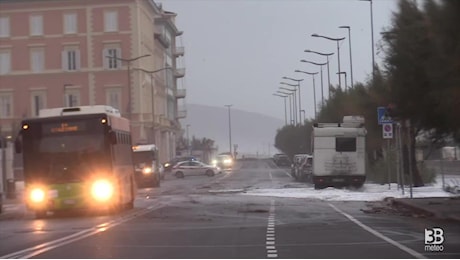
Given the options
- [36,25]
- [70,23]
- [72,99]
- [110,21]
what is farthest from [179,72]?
[72,99]

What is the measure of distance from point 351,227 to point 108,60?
2836 inches

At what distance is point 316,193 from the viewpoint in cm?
3772

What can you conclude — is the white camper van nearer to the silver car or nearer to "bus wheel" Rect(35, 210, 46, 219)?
"bus wheel" Rect(35, 210, 46, 219)

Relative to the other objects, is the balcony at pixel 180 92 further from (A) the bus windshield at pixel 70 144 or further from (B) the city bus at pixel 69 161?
(A) the bus windshield at pixel 70 144

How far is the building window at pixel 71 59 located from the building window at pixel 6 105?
6.71 meters

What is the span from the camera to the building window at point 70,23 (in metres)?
89.0

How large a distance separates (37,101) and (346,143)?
55780 mm

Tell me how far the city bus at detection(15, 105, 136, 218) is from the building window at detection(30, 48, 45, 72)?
215 ft

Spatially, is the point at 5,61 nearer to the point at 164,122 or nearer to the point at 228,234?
the point at 164,122

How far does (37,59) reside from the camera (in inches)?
3561

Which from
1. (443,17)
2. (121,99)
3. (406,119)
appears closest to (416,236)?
(443,17)

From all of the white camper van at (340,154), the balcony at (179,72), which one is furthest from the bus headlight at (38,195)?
the balcony at (179,72)

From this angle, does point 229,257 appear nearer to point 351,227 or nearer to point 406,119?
point 351,227

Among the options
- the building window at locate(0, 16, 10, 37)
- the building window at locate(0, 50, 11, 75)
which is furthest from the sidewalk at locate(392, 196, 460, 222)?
the building window at locate(0, 16, 10, 37)
